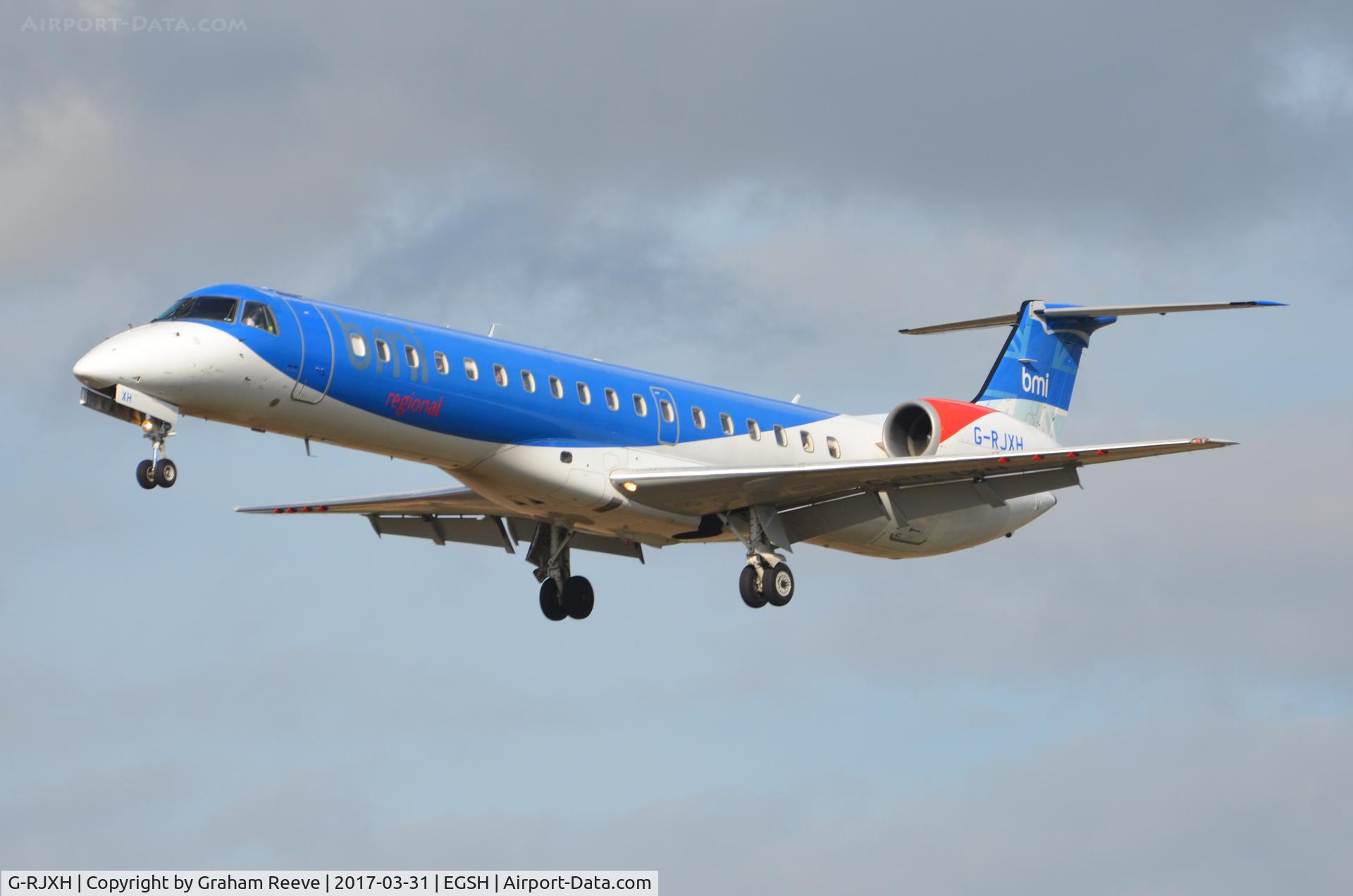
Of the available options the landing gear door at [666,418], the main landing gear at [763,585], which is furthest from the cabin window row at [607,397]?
the main landing gear at [763,585]

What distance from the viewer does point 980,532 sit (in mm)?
32188

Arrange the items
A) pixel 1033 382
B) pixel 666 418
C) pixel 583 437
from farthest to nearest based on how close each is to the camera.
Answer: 1. pixel 1033 382
2. pixel 666 418
3. pixel 583 437

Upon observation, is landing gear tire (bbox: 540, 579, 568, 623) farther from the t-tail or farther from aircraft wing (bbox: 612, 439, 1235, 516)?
the t-tail

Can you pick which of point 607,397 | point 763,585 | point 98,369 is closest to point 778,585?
point 763,585

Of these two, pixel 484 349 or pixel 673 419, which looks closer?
pixel 484 349

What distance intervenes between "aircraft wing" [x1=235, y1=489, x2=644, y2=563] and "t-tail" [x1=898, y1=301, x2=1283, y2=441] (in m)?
6.68

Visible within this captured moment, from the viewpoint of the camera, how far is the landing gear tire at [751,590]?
2828cm

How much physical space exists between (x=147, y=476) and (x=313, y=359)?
2.68 metres

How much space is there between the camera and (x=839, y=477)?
90.3 ft

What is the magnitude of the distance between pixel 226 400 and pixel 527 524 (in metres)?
7.51

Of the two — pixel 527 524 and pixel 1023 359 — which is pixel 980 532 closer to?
pixel 1023 359

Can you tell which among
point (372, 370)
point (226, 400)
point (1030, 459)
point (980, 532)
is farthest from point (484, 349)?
point (980, 532)

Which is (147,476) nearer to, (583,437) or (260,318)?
(260,318)

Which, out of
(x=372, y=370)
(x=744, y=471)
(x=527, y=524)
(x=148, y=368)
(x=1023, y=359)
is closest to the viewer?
(x=148, y=368)
